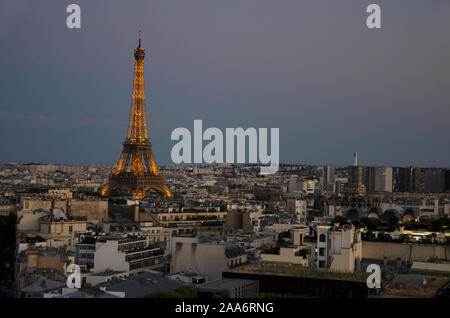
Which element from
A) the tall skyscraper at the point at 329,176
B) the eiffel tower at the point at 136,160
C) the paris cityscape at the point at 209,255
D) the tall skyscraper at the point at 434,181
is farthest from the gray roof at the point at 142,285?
the tall skyscraper at the point at 329,176

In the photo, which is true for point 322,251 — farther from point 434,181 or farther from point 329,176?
point 329,176

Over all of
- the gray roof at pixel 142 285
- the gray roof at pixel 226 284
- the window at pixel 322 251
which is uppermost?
the window at pixel 322 251

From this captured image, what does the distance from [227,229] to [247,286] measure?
1843 cm

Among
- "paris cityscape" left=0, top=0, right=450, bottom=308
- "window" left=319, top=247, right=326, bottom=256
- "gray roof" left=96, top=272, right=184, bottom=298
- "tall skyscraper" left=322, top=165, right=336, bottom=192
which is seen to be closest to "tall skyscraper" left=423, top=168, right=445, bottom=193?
"tall skyscraper" left=322, top=165, right=336, bottom=192

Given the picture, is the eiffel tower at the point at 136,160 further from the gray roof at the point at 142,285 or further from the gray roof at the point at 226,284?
the gray roof at the point at 226,284

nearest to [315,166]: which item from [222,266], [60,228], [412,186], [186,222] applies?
[412,186]

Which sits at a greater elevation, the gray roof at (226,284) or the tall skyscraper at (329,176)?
the tall skyscraper at (329,176)

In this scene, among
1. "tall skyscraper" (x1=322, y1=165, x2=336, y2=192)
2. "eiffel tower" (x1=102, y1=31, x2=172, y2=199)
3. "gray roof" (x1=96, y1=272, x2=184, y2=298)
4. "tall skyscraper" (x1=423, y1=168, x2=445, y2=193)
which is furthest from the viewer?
"tall skyscraper" (x1=322, y1=165, x2=336, y2=192)

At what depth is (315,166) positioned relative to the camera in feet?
315

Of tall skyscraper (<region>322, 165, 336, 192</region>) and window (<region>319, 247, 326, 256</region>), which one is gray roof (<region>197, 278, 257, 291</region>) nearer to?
window (<region>319, 247, 326, 256</region>)

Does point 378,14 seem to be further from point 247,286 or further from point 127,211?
point 127,211

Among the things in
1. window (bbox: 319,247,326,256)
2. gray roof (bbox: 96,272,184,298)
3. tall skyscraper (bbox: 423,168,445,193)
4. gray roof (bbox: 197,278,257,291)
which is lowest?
gray roof (bbox: 96,272,184,298)

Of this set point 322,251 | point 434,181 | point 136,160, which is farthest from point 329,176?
point 322,251

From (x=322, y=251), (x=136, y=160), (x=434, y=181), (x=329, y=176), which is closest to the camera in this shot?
(x=322, y=251)
